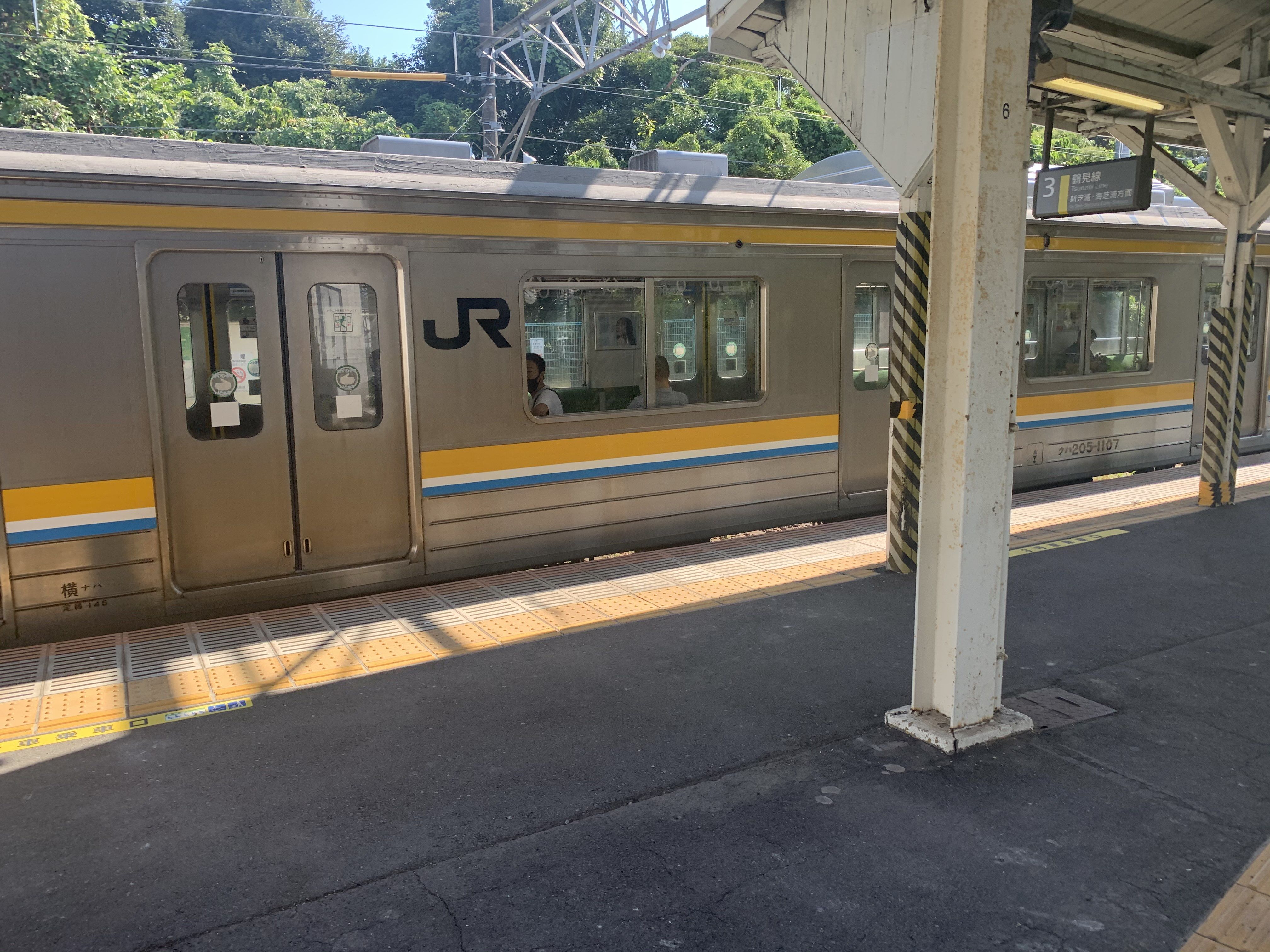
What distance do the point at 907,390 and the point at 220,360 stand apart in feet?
14.2

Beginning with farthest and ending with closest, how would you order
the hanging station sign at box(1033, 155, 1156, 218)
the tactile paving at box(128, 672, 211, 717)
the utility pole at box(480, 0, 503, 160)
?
the utility pole at box(480, 0, 503, 160)
the hanging station sign at box(1033, 155, 1156, 218)
the tactile paving at box(128, 672, 211, 717)

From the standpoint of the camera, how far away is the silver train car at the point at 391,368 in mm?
5137

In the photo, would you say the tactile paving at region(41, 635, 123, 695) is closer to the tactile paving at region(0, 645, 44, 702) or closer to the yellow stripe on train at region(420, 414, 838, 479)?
the tactile paving at region(0, 645, 44, 702)

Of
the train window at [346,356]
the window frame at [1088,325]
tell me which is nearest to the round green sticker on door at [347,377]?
the train window at [346,356]

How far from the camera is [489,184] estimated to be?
6.23 m

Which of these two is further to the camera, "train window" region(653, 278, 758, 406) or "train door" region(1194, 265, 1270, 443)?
"train door" region(1194, 265, 1270, 443)

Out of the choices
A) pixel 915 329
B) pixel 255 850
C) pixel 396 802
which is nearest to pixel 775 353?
pixel 915 329

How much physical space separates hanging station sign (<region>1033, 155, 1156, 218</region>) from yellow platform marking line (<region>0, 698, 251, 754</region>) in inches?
251

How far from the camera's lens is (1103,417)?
9.88 m

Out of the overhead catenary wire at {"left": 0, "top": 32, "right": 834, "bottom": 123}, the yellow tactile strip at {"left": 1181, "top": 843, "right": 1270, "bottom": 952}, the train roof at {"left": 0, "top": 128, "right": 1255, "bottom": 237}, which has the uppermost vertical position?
the overhead catenary wire at {"left": 0, "top": 32, "right": 834, "bottom": 123}

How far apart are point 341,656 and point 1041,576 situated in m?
4.58

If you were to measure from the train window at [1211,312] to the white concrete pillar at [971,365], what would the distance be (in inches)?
315

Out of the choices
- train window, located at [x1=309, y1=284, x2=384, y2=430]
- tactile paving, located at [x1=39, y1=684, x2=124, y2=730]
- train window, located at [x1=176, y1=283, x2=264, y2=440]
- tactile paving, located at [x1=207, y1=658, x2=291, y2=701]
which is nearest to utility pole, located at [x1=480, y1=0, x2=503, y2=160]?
train window, located at [x1=309, y1=284, x2=384, y2=430]

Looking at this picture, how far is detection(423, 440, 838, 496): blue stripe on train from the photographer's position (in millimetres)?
6324
